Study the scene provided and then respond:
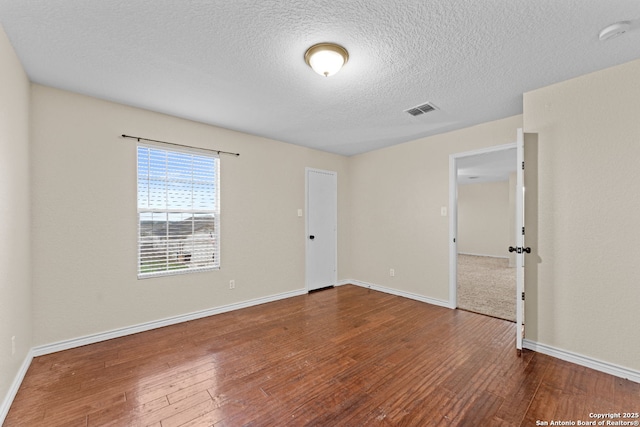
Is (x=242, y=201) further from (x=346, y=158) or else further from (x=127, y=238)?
(x=346, y=158)

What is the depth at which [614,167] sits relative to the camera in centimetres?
229

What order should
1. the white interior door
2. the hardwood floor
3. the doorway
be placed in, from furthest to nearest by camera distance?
the white interior door → the doorway → the hardwood floor

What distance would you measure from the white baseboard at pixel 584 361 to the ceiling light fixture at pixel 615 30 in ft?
8.34

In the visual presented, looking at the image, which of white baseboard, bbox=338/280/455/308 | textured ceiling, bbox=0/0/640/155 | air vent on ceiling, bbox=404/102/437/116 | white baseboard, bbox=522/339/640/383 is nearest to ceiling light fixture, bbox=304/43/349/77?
textured ceiling, bbox=0/0/640/155

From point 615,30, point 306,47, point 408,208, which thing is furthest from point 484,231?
point 306,47

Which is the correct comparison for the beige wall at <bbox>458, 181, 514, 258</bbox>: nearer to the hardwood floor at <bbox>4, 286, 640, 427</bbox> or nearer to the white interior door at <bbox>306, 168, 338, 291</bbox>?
the white interior door at <bbox>306, 168, 338, 291</bbox>

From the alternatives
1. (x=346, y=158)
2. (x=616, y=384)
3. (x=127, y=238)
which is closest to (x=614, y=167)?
(x=616, y=384)

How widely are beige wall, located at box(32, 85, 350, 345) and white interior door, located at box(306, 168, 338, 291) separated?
101 centimetres

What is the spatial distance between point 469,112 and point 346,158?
8.32ft

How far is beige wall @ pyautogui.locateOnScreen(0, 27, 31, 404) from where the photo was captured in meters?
1.83

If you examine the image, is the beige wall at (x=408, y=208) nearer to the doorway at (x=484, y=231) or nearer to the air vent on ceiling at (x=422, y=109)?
the doorway at (x=484, y=231)

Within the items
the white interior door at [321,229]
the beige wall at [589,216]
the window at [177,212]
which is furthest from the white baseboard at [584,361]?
the window at [177,212]

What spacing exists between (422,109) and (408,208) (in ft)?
5.71

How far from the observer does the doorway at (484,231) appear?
3.91 metres
